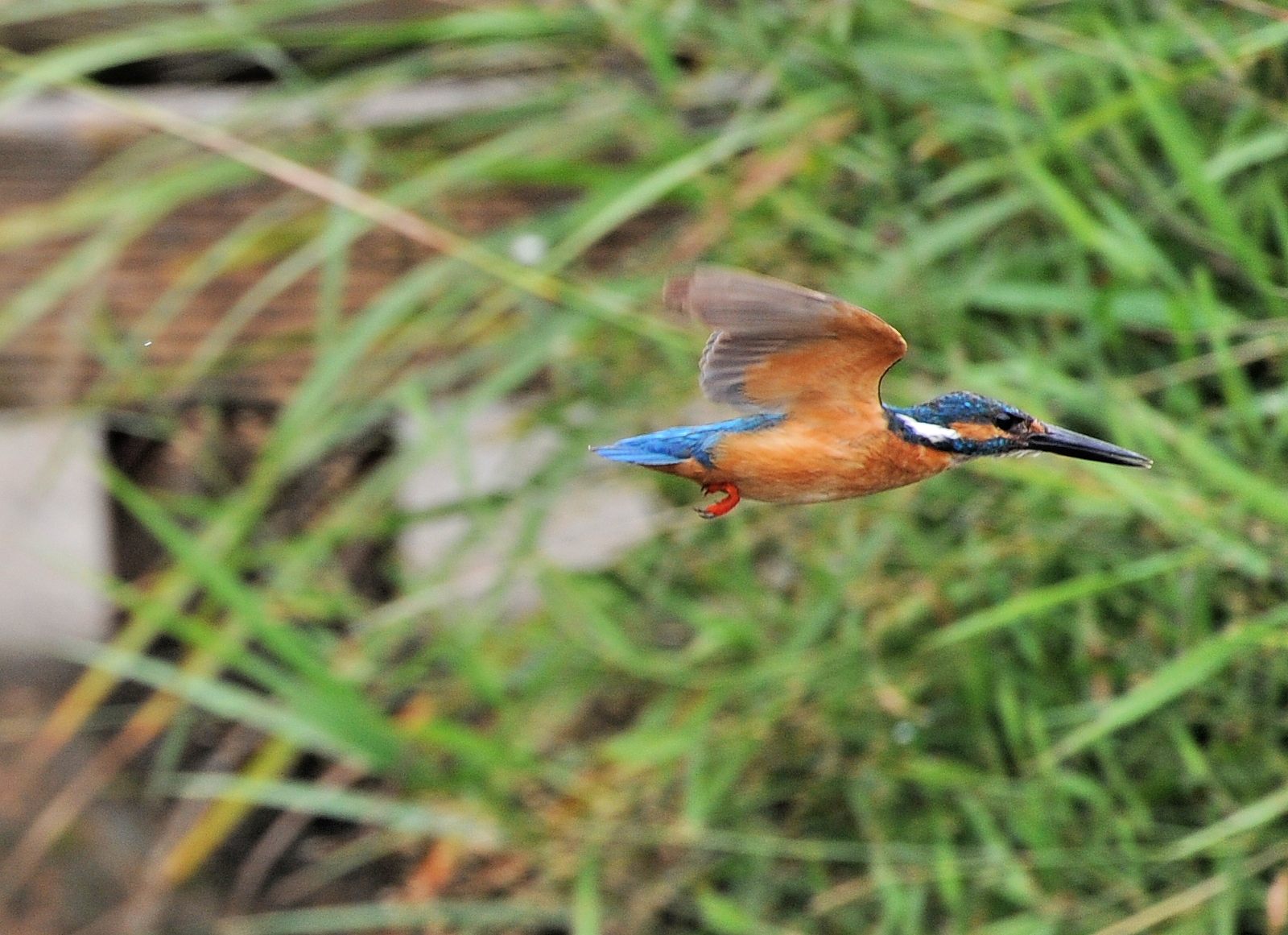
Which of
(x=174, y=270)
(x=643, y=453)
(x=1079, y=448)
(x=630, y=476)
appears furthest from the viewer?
(x=174, y=270)

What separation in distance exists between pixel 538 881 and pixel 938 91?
40.9 inches

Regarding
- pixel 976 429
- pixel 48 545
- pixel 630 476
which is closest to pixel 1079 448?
pixel 976 429

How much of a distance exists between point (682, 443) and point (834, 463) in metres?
0.14

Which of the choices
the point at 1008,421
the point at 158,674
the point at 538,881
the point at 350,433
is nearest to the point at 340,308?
the point at 350,433

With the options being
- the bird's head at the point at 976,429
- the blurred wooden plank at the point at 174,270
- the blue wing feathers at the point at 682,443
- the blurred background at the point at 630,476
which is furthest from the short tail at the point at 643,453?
the blurred wooden plank at the point at 174,270

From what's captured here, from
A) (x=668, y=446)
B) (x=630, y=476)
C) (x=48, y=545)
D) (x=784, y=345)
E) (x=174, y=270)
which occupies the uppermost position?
(x=784, y=345)

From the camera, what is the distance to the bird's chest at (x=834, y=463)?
1038 millimetres

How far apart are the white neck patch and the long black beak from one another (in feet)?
0.15

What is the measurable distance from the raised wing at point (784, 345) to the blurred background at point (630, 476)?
0.79 m

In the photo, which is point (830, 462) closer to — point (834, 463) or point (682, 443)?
point (834, 463)

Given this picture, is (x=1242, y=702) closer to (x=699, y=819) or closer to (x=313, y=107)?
(x=699, y=819)

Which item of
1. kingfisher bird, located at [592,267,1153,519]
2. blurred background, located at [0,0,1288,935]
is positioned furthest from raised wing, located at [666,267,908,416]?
blurred background, located at [0,0,1288,935]

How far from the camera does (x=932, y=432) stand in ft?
3.57

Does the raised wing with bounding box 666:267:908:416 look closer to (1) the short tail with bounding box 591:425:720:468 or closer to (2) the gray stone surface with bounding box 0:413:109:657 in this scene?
(1) the short tail with bounding box 591:425:720:468
